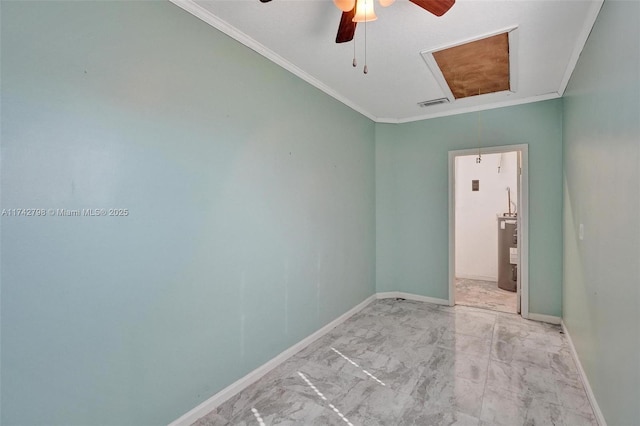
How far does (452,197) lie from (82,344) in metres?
3.91

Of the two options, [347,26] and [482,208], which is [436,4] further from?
[482,208]

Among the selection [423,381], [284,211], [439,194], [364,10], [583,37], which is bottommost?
[423,381]

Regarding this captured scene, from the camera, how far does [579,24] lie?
6.91 ft

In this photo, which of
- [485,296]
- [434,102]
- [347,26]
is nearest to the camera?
[347,26]

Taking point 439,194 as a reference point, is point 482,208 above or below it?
below

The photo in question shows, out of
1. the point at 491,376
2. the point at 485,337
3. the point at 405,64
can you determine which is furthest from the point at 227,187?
the point at 485,337

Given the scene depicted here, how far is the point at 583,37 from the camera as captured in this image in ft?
→ 7.25

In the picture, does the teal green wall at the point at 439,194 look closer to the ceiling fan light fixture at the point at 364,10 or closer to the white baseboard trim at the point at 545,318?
the white baseboard trim at the point at 545,318

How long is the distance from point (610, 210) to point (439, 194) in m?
2.44

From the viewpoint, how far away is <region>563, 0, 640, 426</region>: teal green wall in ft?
4.46

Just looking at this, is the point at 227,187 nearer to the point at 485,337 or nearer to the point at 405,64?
the point at 405,64

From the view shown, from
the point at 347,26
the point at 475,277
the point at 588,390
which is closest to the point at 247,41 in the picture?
the point at 347,26

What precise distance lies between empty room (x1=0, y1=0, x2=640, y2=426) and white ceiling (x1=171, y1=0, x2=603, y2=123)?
0.06 feet

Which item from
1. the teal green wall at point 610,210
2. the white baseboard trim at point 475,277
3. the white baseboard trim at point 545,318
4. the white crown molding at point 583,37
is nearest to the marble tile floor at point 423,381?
the white baseboard trim at point 545,318
